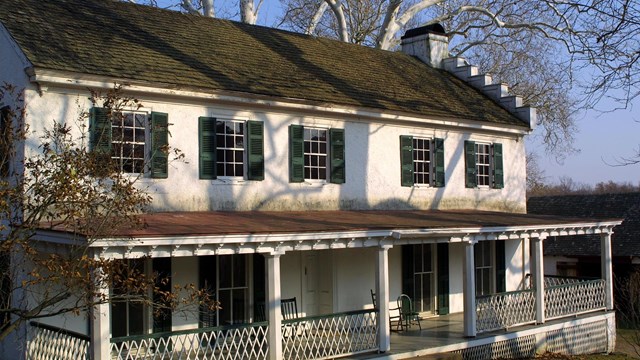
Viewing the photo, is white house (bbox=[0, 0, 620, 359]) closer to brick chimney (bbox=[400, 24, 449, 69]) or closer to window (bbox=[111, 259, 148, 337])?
window (bbox=[111, 259, 148, 337])

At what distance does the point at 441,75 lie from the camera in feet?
78.1

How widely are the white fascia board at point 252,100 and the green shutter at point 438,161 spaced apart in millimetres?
472

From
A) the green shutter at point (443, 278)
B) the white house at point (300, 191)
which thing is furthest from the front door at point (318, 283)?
the green shutter at point (443, 278)

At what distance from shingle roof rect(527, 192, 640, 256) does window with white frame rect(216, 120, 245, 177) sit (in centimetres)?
1695

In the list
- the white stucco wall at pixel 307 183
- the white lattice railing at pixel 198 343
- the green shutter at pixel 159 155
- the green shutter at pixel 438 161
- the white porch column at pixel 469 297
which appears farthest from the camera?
the green shutter at pixel 438 161

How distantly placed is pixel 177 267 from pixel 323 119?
16.1 feet

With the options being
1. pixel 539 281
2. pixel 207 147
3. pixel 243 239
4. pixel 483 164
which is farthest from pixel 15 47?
pixel 483 164

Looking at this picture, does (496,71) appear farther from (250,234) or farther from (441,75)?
(250,234)

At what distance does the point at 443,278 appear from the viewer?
19.9 meters

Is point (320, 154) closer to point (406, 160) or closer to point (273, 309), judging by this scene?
point (406, 160)

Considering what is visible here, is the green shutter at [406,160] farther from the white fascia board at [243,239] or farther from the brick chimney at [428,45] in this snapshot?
the brick chimney at [428,45]

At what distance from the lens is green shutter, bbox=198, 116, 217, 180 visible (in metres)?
15.2

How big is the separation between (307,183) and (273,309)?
184 inches

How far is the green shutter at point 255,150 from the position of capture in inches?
627
